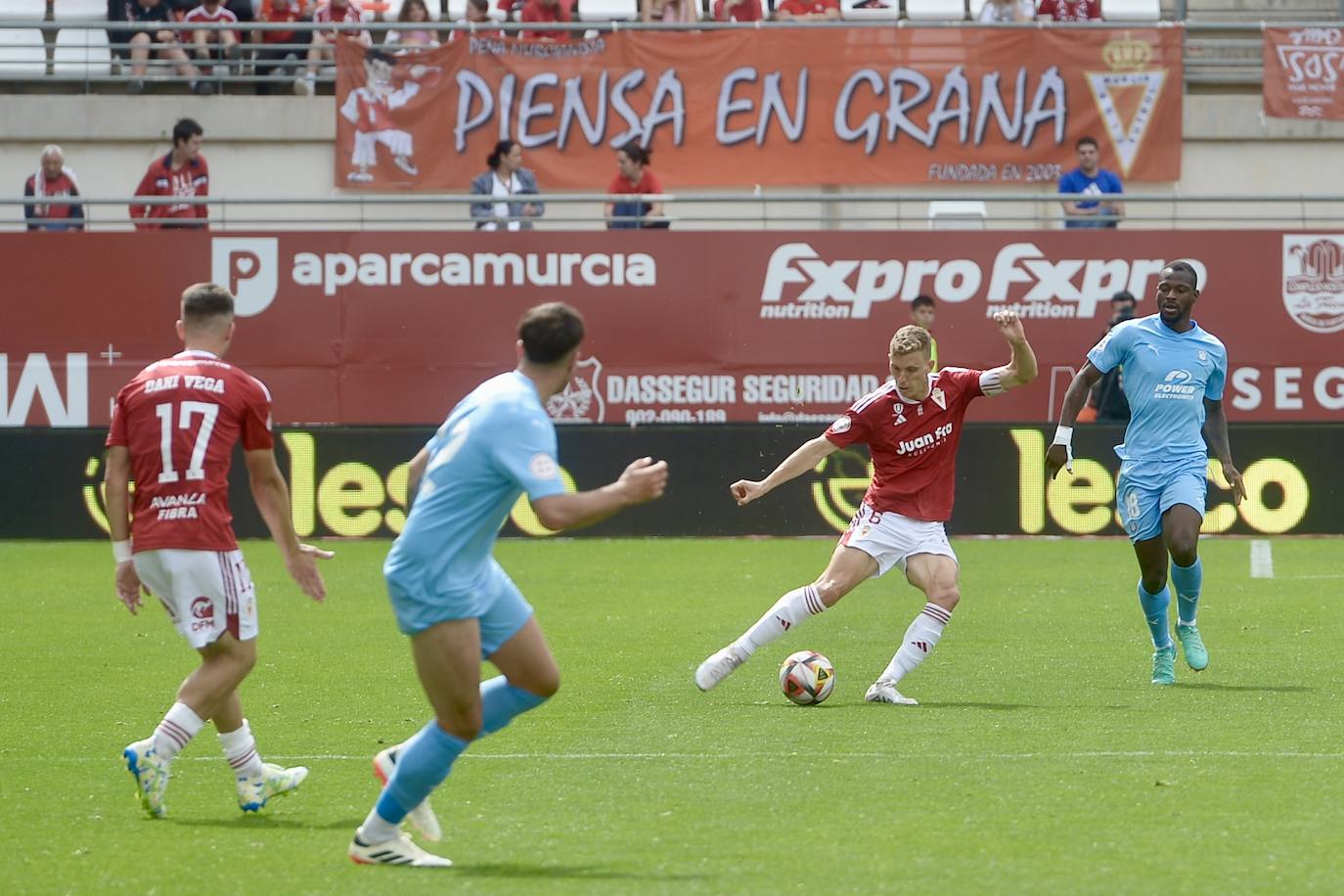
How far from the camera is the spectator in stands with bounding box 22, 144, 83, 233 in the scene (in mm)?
23969

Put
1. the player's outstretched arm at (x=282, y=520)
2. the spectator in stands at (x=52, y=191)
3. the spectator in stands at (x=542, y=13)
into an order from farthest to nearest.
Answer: the spectator in stands at (x=542, y=13), the spectator in stands at (x=52, y=191), the player's outstretched arm at (x=282, y=520)

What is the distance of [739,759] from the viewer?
28.1 feet

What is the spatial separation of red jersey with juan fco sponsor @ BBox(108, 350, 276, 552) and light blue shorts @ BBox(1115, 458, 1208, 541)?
17.9 ft

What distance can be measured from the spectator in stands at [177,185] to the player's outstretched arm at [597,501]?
18090 mm

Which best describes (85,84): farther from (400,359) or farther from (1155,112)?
(1155,112)

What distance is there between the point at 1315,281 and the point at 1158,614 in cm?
1375

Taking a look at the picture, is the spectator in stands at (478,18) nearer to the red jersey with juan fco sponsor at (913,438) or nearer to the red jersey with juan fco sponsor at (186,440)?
the red jersey with juan fco sponsor at (913,438)

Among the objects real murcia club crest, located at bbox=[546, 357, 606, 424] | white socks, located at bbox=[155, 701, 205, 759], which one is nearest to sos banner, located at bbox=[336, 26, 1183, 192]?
real murcia club crest, located at bbox=[546, 357, 606, 424]

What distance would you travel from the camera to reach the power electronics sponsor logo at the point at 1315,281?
2361 cm

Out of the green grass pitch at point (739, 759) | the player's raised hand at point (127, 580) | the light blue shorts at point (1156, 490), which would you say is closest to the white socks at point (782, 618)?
the green grass pitch at point (739, 759)

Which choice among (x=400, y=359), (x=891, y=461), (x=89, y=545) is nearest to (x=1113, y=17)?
(x=400, y=359)

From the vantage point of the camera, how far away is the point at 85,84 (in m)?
26.9

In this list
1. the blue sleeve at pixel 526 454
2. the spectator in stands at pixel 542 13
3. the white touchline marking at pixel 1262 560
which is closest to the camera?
the blue sleeve at pixel 526 454

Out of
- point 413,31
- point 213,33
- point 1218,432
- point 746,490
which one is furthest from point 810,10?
point 746,490
